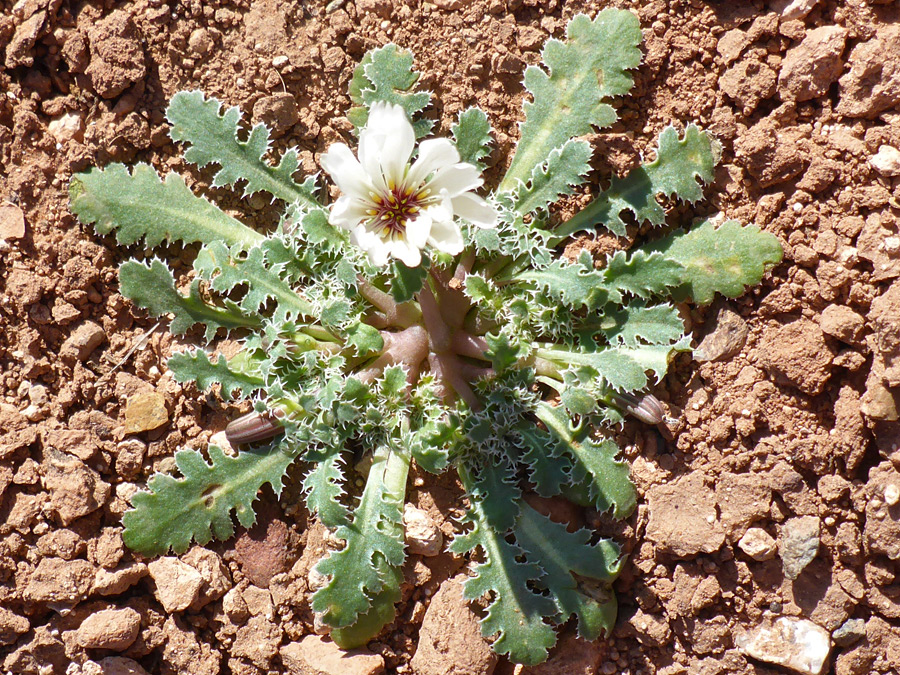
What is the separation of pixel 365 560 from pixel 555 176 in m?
1.98

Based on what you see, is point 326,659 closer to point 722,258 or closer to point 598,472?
point 598,472

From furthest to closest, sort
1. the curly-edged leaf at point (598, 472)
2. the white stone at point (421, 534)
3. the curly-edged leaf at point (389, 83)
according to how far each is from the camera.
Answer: the curly-edged leaf at point (389, 83) → the white stone at point (421, 534) → the curly-edged leaf at point (598, 472)

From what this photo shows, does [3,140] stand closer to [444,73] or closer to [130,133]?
[130,133]

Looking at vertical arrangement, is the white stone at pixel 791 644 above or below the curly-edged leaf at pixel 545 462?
below

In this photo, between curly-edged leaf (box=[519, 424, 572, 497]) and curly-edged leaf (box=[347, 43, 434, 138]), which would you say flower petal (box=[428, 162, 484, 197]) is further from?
curly-edged leaf (box=[519, 424, 572, 497])

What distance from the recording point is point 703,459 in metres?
3.59

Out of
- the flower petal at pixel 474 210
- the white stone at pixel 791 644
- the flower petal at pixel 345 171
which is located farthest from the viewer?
the white stone at pixel 791 644

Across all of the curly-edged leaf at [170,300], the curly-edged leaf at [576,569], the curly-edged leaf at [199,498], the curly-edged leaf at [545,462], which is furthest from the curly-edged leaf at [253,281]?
the curly-edged leaf at [576,569]

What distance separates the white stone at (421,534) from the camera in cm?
358

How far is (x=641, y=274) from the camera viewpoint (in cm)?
348

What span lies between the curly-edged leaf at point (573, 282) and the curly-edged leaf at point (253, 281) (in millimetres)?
1093

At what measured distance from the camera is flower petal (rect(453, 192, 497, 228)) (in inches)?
109

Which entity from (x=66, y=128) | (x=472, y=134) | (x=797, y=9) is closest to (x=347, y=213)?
(x=472, y=134)

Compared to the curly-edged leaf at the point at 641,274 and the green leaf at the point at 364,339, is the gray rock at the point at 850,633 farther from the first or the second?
the green leaf at the point at 364,339
